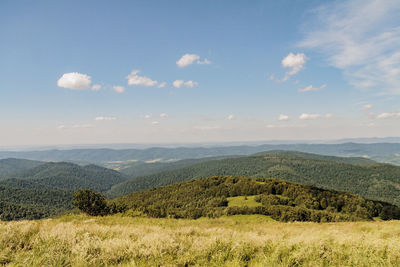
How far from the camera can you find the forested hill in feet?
171

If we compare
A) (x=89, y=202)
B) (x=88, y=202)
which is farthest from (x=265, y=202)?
(x=88, y=202)

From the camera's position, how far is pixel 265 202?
74812 millimetres

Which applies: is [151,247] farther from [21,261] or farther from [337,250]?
[337,250]

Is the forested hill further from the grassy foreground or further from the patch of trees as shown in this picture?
the grassy foreground

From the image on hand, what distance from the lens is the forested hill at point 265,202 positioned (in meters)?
52.1

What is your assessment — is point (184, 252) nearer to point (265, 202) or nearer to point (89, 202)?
point (89, 202)

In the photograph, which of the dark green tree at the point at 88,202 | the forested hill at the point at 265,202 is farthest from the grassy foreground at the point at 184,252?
the dark green tree at the point at 88,202

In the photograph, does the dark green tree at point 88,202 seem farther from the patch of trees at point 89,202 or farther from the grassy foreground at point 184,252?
the grassy foreground at point 184,252

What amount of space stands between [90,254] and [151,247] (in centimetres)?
147

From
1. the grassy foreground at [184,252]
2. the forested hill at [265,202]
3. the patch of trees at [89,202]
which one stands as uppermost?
the grassy foreground at [184,252]

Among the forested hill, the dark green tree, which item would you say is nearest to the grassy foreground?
the forested hill

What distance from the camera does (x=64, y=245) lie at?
5.66m

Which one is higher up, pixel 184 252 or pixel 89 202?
pixel 184 252

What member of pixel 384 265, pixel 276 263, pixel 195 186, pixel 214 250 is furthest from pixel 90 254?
pixel 195 186
